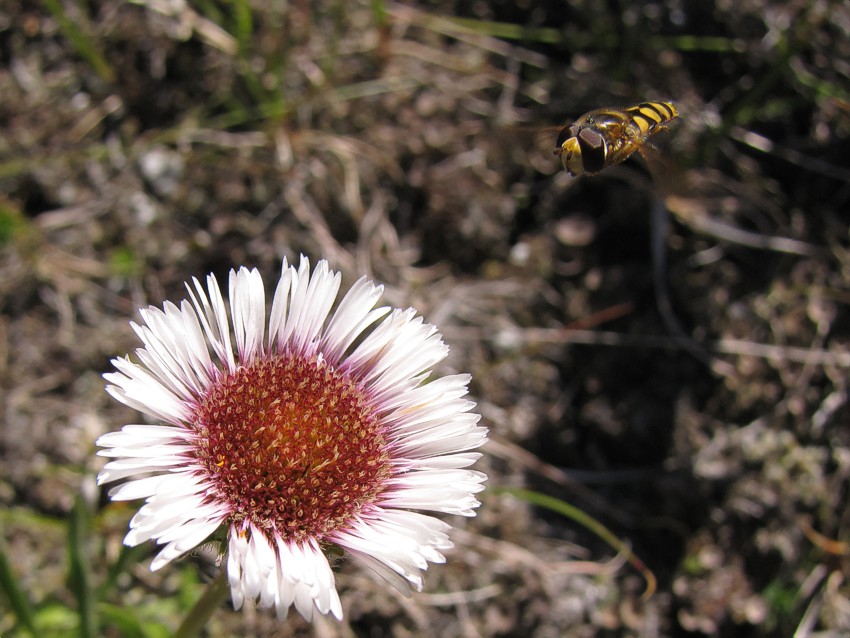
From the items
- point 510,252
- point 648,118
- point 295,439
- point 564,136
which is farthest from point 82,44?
point 648,118

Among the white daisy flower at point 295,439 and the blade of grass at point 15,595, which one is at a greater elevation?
the white daisy flower at point 295,439

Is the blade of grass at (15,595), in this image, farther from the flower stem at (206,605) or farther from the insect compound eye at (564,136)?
the insect compound eye at (564,136)

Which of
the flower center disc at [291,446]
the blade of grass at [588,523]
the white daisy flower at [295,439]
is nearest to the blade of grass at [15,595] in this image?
the white daisy flower at [295,439]

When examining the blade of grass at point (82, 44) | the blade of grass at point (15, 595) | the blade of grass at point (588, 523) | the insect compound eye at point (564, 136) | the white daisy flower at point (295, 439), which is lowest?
the blade of grass at point (588, 523)

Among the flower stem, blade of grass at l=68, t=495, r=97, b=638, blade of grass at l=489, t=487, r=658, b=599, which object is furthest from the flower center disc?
blade of grass at l=489, t=487, r=658, b=599

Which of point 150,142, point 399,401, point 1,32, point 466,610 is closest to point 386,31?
point 150,142

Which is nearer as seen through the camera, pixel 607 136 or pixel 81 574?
pixel 607 136

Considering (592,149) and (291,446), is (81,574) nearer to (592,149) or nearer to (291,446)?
(291,446)
